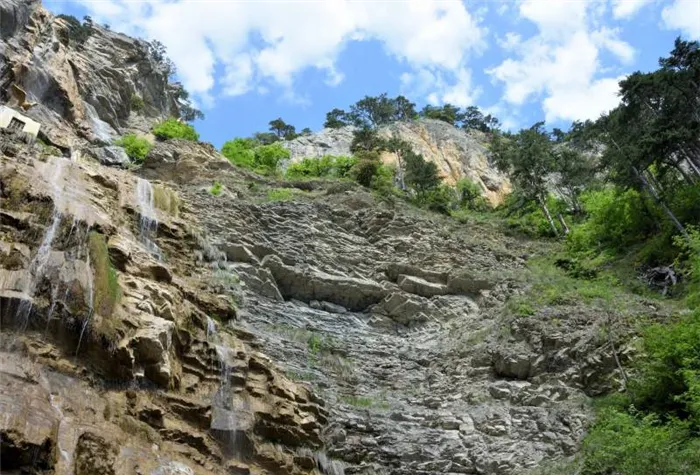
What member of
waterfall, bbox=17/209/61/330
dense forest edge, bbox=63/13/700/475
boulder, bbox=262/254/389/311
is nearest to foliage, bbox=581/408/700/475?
dense forest edge, bbox=63/13/700/475

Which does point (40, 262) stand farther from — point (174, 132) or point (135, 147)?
point (174, 132)

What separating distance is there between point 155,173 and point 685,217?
24.5 metres

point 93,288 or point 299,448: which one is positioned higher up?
point 93,288

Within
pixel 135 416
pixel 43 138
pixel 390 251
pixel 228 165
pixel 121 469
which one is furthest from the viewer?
pixel 228 165

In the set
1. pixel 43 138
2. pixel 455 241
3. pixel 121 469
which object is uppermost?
pixel 43 138

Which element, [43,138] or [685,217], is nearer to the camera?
[685,217]

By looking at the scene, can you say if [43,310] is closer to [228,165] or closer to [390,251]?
[390,251]

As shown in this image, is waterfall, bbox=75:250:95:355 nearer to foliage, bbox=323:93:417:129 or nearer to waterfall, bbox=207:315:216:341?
waterfall, bbox=207:315:216:341

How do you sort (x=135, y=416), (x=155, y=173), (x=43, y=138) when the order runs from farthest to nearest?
(x=155, y=173), (x=43, y=138), (x=135, y=416)

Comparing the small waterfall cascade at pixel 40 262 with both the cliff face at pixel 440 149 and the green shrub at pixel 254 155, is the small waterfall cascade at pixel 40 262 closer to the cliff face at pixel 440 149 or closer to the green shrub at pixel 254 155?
the green shrub at pixel 254 155

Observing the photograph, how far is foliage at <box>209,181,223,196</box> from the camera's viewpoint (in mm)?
28359

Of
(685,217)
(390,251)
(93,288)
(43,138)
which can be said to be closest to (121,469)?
(93,288)

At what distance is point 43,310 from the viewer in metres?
12.4

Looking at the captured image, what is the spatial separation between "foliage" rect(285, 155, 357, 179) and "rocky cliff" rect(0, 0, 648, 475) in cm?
1441
